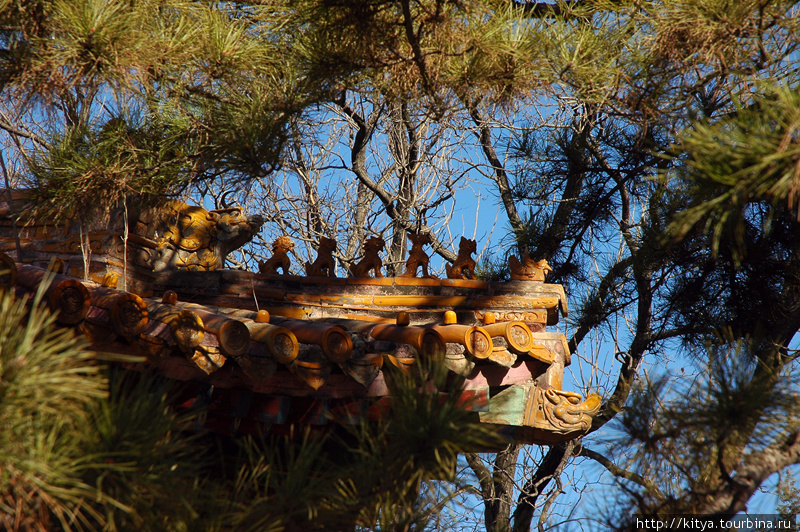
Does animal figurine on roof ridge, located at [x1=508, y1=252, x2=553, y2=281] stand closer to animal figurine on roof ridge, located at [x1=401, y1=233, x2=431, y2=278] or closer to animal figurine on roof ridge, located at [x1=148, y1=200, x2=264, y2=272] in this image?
animal figurine on roof ridge, located at [x1=401, y1=233, x2=431, y2=278]

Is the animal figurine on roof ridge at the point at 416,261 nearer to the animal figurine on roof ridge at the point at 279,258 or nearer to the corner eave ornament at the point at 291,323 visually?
the corner eave ornament at the point at 291,323

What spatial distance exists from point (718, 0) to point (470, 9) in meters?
1.06

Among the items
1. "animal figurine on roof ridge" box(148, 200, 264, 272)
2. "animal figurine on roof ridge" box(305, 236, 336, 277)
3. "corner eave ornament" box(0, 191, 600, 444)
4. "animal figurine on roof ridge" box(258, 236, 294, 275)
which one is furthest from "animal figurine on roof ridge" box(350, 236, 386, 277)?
"animal figurine on roof ridge" box(148, 200, 264, 272)

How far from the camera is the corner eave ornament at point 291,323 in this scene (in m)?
2.74

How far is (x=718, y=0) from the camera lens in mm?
3191

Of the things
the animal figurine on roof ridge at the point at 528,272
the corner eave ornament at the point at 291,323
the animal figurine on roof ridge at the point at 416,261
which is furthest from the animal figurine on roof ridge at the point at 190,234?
the animal figurine on roof ridge at the point at 528,272

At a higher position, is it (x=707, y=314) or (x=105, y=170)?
(x=707, y=314)

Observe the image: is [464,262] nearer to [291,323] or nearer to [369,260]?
[369,260]

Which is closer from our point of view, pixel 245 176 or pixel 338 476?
pixel 338 476

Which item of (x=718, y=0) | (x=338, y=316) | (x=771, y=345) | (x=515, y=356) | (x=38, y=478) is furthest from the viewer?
(x=771, y=345)

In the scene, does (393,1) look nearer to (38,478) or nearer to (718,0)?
(718,0)

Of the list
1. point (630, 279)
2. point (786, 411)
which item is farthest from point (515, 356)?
point (630, 279)

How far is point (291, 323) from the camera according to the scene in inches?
117

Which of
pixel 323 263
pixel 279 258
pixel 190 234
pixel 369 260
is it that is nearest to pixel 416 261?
pixel 369 260
